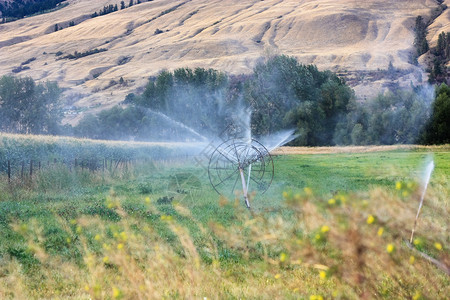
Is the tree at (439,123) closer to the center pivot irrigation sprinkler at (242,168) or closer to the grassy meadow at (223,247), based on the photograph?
the center pivot irrigation sprinkler at (242,168)

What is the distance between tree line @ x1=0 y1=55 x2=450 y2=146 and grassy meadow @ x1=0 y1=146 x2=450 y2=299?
199 ft

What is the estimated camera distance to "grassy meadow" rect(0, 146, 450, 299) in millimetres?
5965

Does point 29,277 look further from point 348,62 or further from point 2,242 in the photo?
point 348,62

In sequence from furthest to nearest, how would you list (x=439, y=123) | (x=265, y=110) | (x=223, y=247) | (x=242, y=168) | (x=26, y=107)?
(x=26, y=107), (x=265, y=110), (x=439, y=123), (x=242, y=168), (x=223, y=247)

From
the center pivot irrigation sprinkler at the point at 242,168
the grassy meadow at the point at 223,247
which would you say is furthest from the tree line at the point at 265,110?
the grassy meadow at the point at 223,247

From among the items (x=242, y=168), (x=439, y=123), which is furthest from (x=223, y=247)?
(x=439, y=123)

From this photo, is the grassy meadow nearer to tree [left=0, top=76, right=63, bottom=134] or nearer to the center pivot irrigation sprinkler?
the center pivot irrigation sprinkler

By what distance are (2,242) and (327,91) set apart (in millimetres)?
81899

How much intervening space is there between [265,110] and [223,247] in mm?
73159

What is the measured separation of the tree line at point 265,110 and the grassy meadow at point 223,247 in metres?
60.6

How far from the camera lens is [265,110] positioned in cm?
8412

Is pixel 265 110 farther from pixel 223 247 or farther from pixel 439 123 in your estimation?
pixel 223 247

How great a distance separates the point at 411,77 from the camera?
16812cm

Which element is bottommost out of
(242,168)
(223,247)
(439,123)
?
(439,123)
